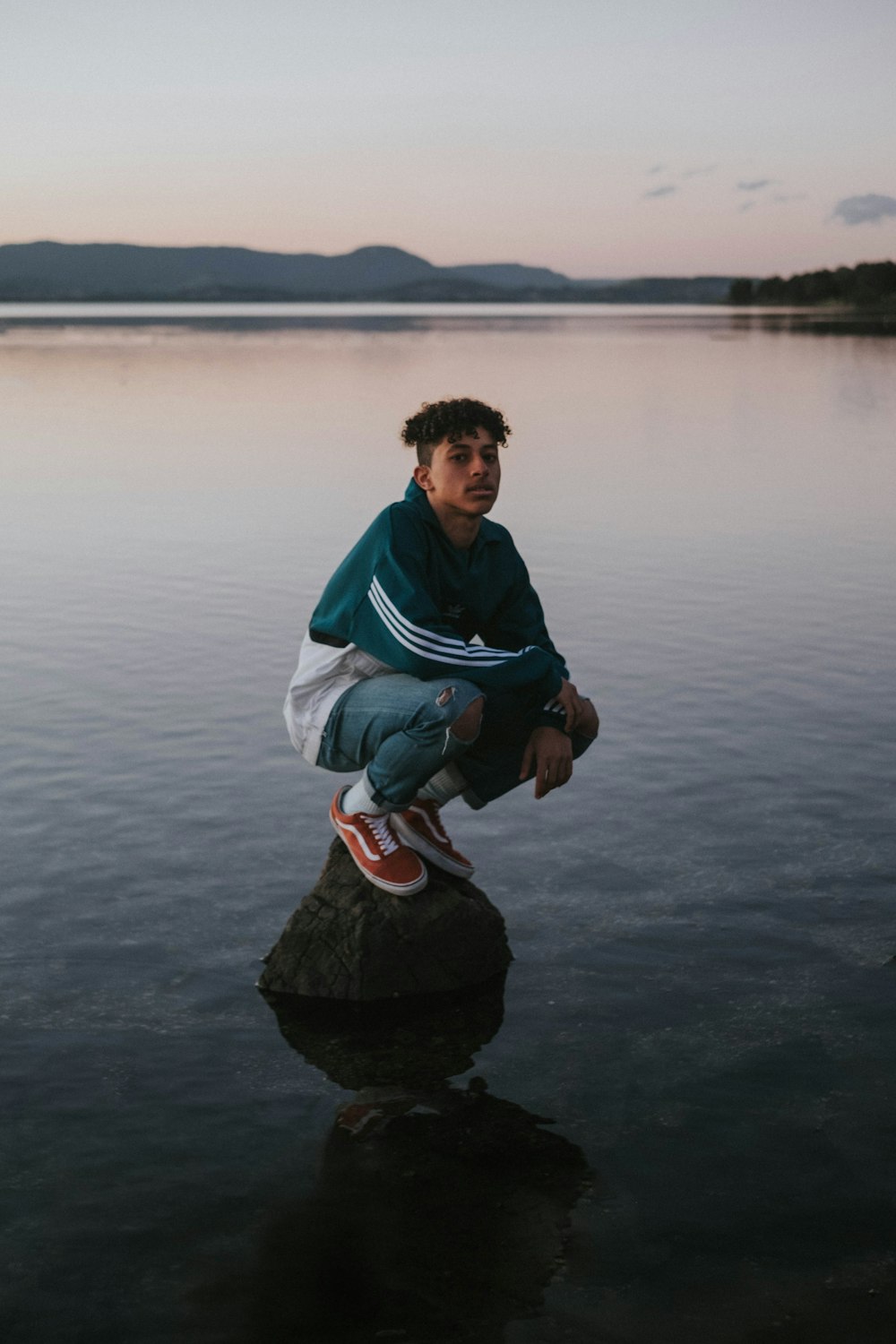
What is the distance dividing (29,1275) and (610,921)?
3085 mm

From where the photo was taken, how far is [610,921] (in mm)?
6488

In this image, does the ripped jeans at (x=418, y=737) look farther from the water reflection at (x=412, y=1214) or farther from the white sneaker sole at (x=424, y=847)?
the water reflection at (x=412, y=1214)

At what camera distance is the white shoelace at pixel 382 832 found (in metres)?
6.01

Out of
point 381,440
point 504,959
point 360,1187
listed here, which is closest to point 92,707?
point 504,959

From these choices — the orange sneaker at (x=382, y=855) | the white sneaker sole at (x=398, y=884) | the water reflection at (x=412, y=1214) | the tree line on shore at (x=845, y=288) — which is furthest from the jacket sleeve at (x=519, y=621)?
the tree line on shore at (x=845, y=288)

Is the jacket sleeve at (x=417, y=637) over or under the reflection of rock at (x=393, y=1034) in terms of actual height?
over

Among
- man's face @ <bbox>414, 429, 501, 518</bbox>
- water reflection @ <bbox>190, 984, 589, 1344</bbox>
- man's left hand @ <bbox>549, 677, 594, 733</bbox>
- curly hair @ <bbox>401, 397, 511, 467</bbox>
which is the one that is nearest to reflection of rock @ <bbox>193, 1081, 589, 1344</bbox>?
water reflection @ <bbox>190, 984, 589, 1344</bbox>

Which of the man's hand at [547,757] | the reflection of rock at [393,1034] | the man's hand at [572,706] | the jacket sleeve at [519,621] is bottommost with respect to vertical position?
the reflection of rock at [393,1034]

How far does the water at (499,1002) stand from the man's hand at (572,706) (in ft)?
3.34

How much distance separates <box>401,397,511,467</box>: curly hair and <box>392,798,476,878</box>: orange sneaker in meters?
1.42

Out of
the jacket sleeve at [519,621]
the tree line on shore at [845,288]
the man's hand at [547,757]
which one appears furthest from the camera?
the tree line on shore at [845,288]

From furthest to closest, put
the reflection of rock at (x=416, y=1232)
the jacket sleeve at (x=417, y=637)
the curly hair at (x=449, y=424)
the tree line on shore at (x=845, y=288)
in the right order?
the tree line on shore at (x=845, y=288)
the curly hair at (x=449, y=424)
the jacket sleeve at (x=417, y=637)
the reflection of rock at (x=416, y=1232)

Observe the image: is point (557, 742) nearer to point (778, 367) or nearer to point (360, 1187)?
point (360, 1187)

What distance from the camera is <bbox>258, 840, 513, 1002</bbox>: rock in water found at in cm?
593
